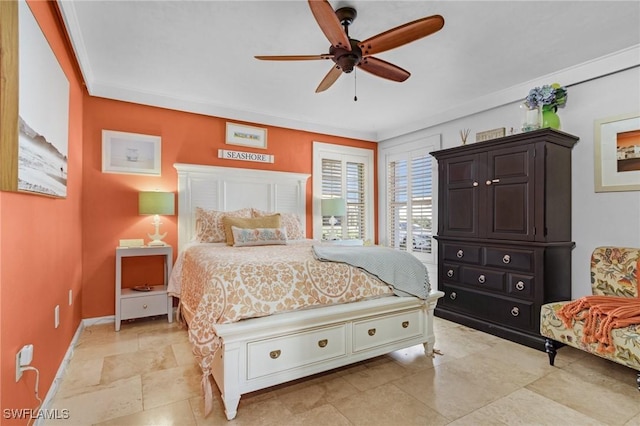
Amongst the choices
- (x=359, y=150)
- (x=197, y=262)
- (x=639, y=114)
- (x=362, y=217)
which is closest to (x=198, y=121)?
(x=197, y=262)

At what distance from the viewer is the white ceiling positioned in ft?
7.39

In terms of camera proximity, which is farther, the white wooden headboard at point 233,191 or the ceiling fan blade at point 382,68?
the white wooden headboard at point 233,191

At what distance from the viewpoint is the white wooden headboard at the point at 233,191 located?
3854mm

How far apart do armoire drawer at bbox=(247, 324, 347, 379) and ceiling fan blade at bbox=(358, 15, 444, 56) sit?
6.26 feet

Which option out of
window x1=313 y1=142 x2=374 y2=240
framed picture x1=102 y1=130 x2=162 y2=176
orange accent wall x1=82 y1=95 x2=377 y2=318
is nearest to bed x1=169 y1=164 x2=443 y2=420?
orange accent wall x1=82 y1=95 x2=377 y2=318

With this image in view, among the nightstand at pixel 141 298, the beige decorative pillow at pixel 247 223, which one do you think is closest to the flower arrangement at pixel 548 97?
the beige decorative pillow at pixel 247 223

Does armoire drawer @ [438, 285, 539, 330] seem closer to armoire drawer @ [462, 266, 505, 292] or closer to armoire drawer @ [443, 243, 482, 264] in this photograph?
armoire drawer @ [462, 266, 505, 292]

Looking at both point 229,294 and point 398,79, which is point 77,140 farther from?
point 398,79

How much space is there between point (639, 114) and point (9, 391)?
4516 mm

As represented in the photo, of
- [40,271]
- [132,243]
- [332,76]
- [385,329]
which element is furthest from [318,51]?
[132,243]

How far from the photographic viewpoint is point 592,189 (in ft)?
9.84

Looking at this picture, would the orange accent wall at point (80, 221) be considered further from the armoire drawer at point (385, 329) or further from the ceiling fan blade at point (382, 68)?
the ceiling fan blade at point (382, 68)

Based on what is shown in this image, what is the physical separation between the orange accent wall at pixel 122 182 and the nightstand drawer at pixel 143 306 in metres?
0.38

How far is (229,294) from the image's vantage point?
1.93 m
